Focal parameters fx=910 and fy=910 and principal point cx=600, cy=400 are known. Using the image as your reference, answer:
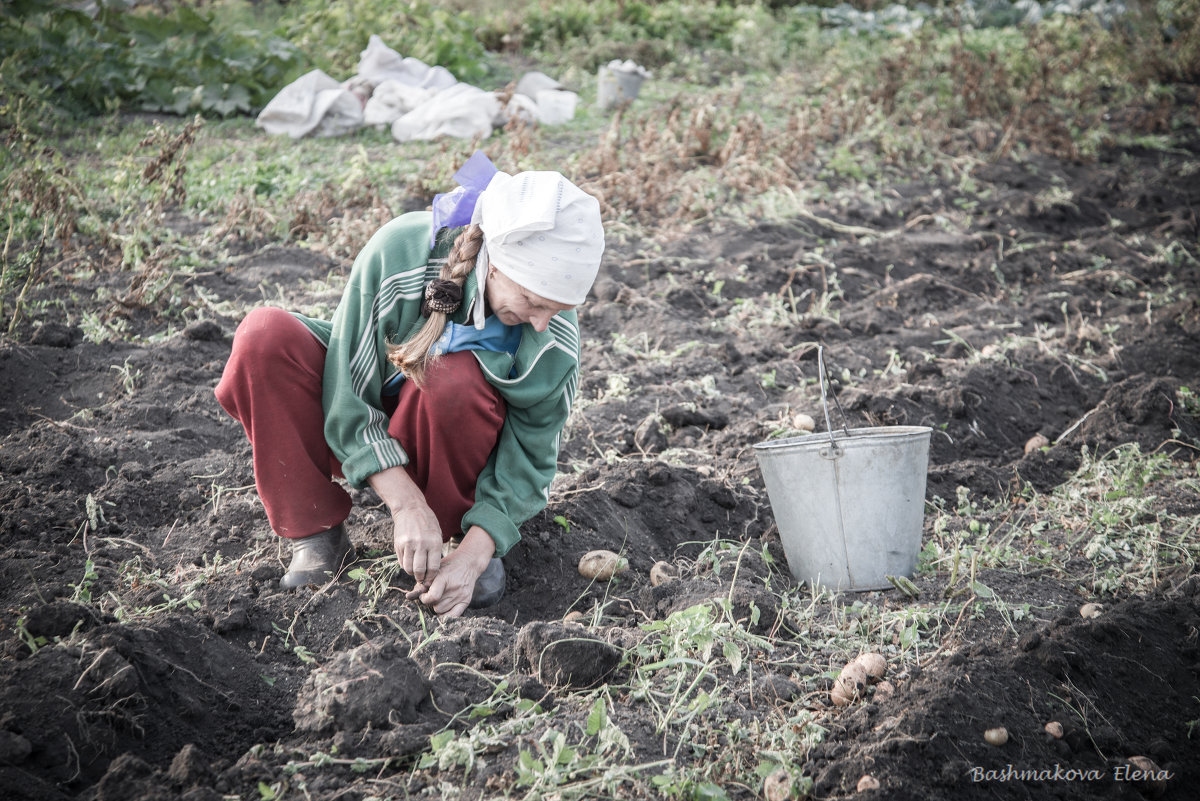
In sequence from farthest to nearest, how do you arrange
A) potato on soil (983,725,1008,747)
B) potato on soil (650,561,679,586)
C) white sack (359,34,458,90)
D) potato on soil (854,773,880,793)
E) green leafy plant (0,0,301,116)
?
white sack (359,34,458,90)
green leafy plant (0,0,301,116)
potato on soil (650,561,679,586)
potato on soil (983,725,1008,747)
potato on soil (854,773,880,793)

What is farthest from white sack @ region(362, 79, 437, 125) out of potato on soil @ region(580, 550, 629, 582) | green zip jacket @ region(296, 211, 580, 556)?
potato on soil @ region(580, 550, 629, 582)

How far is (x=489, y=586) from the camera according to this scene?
2.26 meters

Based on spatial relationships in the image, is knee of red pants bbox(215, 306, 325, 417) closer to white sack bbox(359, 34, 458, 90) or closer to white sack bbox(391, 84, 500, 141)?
white sack bbox(391, 84, 500, 141)

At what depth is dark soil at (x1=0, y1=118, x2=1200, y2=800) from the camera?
1.66m

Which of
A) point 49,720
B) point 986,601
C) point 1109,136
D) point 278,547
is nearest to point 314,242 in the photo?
point 278,547

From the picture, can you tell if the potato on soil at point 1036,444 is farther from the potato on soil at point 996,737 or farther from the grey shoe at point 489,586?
the grey shoe at point 489,586

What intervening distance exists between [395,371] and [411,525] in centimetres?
41

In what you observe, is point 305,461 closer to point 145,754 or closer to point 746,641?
point 145,754

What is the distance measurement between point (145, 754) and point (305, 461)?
708 mm

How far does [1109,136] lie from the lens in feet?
22.2

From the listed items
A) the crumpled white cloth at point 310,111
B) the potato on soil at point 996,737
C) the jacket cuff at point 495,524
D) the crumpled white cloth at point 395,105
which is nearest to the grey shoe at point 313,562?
the jacket cuff at point 495,524

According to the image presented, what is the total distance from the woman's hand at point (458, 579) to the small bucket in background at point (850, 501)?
29.3 inches

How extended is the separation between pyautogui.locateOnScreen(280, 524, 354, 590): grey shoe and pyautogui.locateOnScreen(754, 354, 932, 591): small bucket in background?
3.61 feet

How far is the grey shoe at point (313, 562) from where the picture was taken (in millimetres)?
2191
